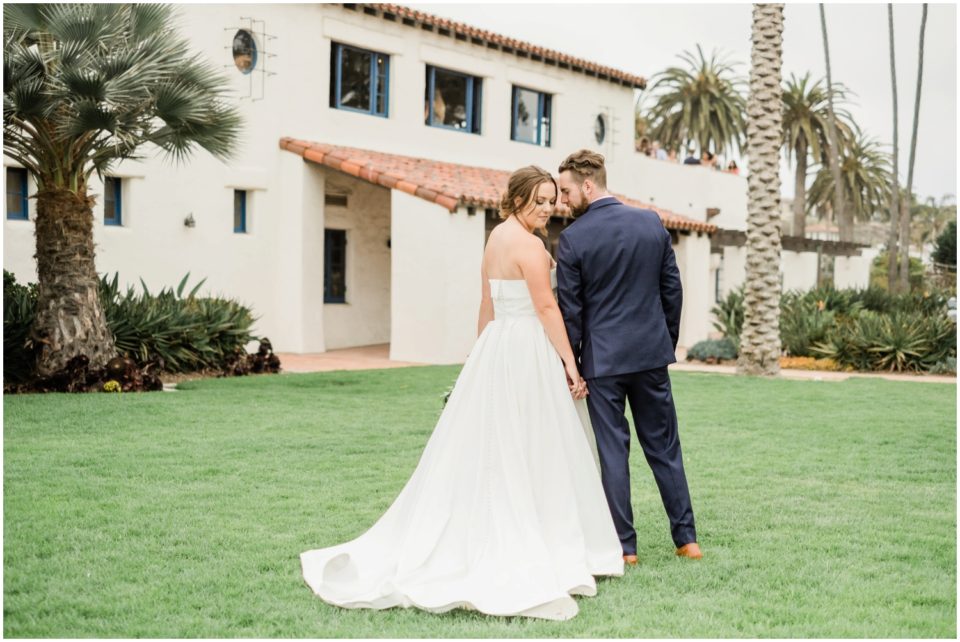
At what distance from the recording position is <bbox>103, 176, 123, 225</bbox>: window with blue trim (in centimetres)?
1716

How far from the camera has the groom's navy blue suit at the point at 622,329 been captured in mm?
5207

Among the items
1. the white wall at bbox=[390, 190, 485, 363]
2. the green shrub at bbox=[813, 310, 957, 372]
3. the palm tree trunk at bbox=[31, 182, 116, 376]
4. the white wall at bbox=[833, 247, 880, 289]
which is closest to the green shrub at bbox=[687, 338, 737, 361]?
the green shrub at bbox=[813, 310, 957, 372]

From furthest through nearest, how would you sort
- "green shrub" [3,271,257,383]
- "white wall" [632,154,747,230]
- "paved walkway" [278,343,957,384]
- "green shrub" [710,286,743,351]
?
"white wall" [632,154,747,230], "green shrub" [710,286,743,351], "paved walkway" [278,343,957,384], "green shrub" [3,271,257,383]

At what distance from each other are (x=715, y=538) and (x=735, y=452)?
10.6ft

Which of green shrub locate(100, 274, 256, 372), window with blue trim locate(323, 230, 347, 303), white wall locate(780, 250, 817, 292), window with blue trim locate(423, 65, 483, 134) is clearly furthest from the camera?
white wall locate(780, 250, 817, 292)

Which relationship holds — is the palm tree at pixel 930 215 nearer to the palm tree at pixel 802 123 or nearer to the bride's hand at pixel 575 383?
the palm tree at pixel 802 123

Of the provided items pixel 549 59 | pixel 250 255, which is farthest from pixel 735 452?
pixel 549 59

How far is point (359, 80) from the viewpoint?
67.9 ft

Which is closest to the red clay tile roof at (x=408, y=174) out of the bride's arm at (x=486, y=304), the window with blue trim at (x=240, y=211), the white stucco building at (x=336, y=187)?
the white stucco building at (x=336, y=187)

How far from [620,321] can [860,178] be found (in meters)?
40.9

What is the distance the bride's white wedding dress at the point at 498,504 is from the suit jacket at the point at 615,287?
0.18 metres

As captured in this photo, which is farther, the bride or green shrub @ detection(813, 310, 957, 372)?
green shrub @ detection(813, 310, 957, 372)

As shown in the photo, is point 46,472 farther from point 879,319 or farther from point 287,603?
point 879,319

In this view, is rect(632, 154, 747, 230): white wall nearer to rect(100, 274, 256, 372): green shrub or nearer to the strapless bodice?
rect(100, 274, 256, 372): green shrub
